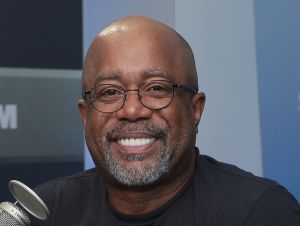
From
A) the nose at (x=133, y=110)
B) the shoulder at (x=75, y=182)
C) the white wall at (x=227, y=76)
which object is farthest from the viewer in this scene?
the white wall at (x=227, y=76)

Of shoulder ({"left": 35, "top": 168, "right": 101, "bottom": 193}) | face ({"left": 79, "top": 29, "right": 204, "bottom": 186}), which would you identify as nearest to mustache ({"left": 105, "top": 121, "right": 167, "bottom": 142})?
face ({"left": 79, "top": 29, "right": 204, "bottom": 186})

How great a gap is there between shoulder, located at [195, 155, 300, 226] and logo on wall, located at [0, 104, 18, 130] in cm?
59

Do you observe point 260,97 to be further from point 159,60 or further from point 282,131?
point 159,60

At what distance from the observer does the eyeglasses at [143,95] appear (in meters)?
0.94

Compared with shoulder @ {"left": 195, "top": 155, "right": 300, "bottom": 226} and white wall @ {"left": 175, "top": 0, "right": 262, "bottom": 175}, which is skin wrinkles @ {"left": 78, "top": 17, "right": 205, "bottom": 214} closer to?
shoulder @ {"left": 195, "top": 155, "right": 300, "bottom": 226}

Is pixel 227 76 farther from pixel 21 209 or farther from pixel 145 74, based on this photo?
pixel 21 209

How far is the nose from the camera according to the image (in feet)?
3.02

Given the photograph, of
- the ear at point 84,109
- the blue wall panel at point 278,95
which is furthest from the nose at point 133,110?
the blue wall panel at point 278,95

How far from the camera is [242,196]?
37.7 inches

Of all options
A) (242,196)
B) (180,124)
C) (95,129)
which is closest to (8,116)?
(95,129)

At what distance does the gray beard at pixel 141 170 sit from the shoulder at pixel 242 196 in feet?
0.35

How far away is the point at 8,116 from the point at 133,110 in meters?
0.59

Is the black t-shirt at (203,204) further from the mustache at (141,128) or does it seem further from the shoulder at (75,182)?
the mustache at (141,128)

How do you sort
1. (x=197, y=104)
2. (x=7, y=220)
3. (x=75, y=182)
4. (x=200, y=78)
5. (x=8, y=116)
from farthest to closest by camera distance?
1. (x=200, y=78)
2. (x=8, y=116)
3. (x=75, y=182)
4. (x=197, y=104)
5. (x=7, y=220)
